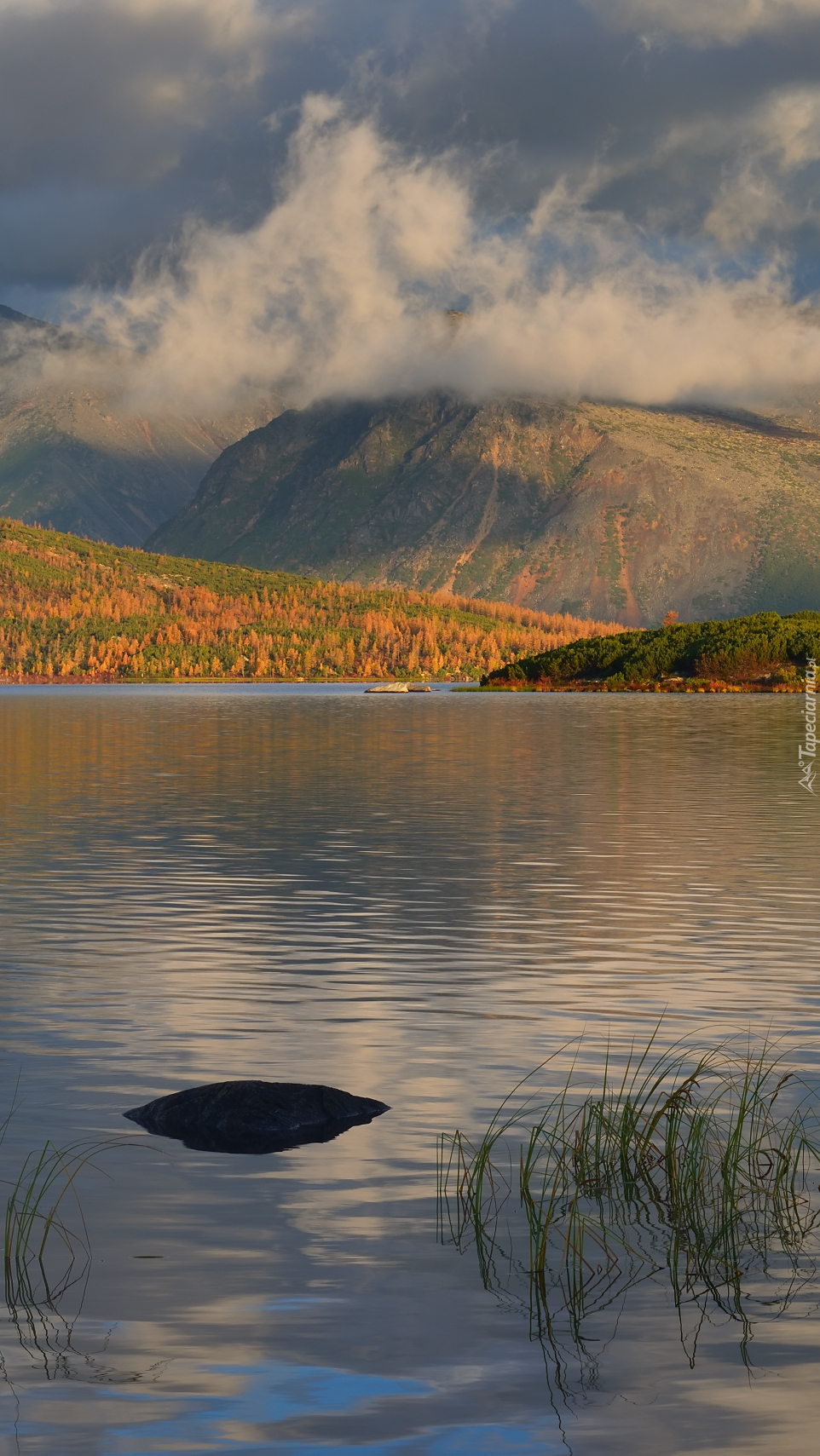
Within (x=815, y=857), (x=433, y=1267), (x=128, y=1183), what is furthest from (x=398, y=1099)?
(x=815, y=857)

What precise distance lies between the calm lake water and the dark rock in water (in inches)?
14.2

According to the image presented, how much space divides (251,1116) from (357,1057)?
4668 millimetres

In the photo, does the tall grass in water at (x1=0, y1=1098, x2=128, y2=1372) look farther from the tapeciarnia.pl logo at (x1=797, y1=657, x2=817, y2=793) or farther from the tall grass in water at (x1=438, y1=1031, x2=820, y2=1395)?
the tapeciarnia.pl logo at (x1=797, y1=657, x2=817, y2=793)

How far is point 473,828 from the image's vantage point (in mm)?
64125

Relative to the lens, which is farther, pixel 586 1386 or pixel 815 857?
pixel 815 857

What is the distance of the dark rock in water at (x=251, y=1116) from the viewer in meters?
20.9

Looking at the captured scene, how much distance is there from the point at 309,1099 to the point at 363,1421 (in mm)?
8909

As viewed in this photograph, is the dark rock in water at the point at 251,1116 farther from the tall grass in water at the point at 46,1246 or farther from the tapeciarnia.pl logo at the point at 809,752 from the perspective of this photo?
the tapeciarnia.pl logo at the point at 809,752

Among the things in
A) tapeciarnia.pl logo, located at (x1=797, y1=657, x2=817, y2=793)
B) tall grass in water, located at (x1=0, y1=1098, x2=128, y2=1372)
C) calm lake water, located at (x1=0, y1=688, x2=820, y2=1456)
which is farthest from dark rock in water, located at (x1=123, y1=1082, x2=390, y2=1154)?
tapeciarnia.pl logo, located at (x1=797, y1=657, x2=817, y2=793)

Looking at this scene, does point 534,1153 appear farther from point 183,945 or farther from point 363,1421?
point 183,945

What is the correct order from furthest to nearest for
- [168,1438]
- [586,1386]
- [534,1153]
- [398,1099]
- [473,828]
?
[473,828] < [398,1099] < [534,1153] < [586,1386] < [168,1438]

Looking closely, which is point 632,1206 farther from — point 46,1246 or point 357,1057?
point 357,1057

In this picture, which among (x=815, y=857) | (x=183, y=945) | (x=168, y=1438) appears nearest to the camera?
(x=168, y=1438)

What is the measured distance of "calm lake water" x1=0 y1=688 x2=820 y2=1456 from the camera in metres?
13.0
